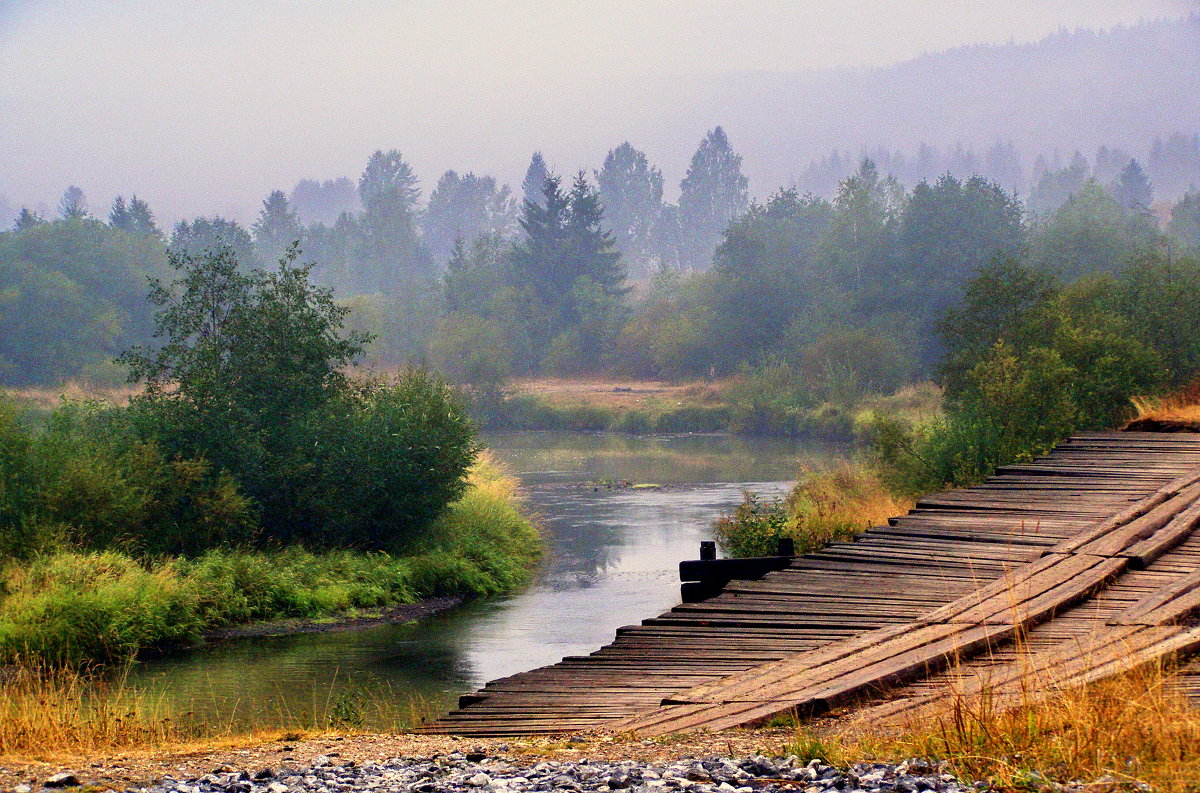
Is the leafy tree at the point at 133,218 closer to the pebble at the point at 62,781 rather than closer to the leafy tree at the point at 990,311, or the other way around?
the leafy tree at the point at 990,311

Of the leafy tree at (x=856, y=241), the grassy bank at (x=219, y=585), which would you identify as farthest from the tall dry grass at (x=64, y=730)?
the leafy tree at (x=856, y=241)

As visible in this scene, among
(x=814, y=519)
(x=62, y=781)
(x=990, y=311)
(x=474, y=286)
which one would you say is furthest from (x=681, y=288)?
(x=62, y=781)

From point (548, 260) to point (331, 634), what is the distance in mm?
73393

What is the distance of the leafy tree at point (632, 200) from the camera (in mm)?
174250

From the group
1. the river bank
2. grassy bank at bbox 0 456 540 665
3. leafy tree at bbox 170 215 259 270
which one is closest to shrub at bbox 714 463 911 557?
grassy bank at bbox 0 456 540 665

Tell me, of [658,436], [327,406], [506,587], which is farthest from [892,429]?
[658,436]

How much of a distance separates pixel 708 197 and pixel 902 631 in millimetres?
162351

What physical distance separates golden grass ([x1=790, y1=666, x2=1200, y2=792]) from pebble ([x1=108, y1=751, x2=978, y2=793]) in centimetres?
15

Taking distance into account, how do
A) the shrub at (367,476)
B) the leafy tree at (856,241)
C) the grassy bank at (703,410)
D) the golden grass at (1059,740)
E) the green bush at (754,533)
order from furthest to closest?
the leafy tree at (856,241)
the grassy bank at (703,410)
the shrub at (367,476)
the green bush at (754,533)
the golden grass at (1059,740)

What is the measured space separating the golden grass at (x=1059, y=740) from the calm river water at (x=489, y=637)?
452cm

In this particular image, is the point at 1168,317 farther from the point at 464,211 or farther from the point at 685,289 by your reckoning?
the point at 464,211

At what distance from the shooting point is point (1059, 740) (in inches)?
198

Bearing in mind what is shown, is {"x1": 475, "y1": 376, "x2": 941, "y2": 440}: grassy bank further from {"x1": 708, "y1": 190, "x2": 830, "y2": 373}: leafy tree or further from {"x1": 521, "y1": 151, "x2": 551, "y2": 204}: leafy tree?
{"x1": 521, "y1": 151, "x2": 551, "y2": 204}: leafy tree

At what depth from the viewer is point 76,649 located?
62.4 feet
